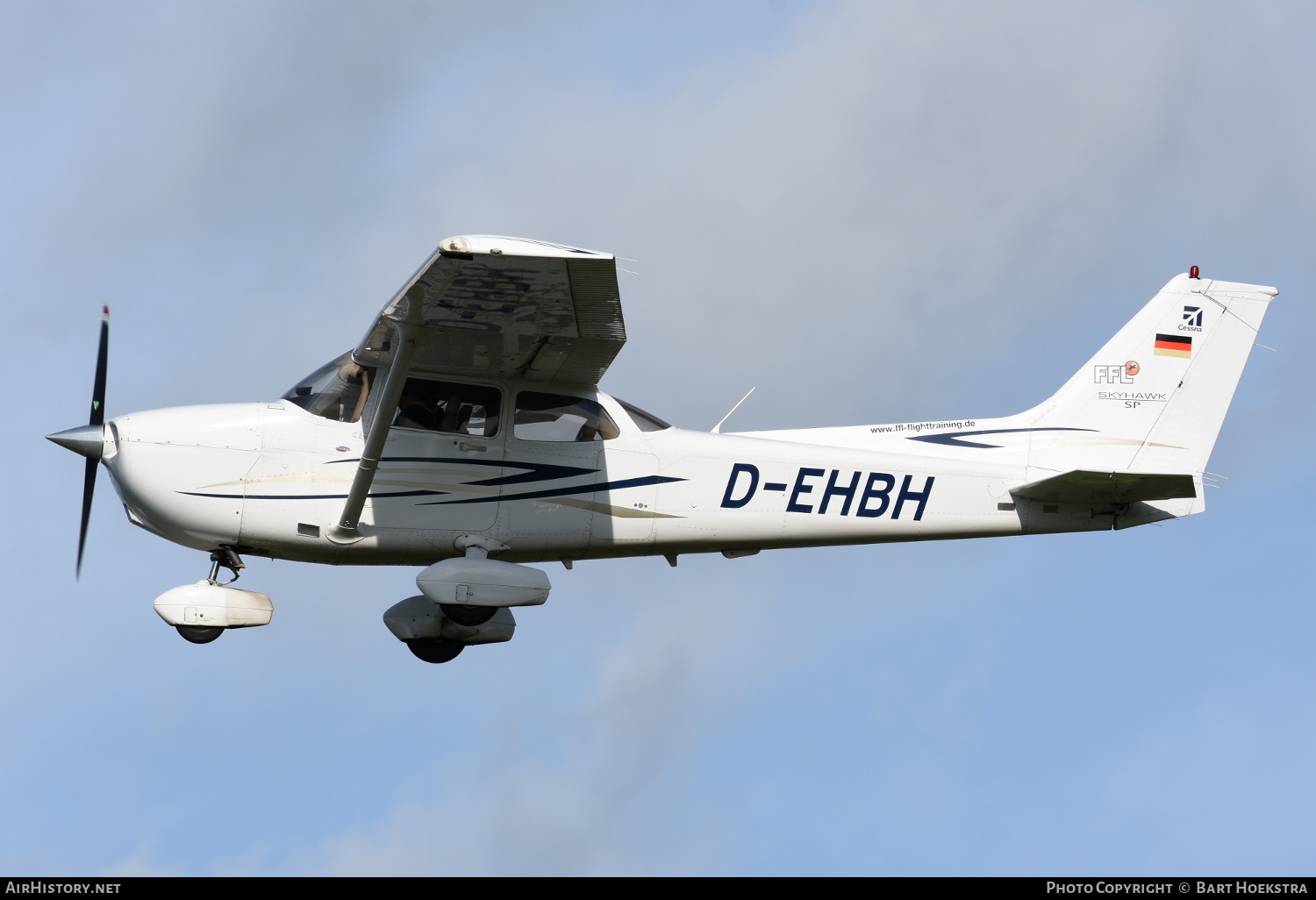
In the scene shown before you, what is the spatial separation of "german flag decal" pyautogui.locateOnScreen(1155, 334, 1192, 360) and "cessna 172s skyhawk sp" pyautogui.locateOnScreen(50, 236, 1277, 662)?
63cm

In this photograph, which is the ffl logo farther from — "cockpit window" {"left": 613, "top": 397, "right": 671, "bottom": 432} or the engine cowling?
the engine cowling

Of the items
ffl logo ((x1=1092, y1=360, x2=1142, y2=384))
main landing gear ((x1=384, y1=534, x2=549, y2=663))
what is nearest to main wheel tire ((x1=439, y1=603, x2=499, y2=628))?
main landing gear ((x1=384, y1=534, x2=549, y2=663))

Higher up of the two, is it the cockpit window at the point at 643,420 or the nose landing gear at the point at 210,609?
the cockpit window at the point at 643,420

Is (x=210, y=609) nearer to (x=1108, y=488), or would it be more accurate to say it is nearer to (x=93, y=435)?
(x=93, y=435)

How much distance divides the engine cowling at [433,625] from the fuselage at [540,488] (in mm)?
710

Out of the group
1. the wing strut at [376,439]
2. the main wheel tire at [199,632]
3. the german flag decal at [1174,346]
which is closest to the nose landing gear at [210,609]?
the main wheel tire at [199,632]

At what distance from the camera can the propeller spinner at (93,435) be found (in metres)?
11.7

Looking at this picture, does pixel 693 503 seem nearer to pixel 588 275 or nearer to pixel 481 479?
pixel 481 479

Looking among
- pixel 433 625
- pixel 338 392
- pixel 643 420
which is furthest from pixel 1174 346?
pixel 338 392

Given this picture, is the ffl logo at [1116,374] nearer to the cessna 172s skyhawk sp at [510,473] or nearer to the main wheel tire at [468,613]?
the cessna 172s skyhawk sp at [510,473]

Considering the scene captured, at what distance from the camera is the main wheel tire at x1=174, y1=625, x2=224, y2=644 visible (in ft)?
38.7

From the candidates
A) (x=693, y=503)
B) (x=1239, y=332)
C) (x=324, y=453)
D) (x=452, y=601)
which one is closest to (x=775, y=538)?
(x=693, y=503)

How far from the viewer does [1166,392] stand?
1389 cm
